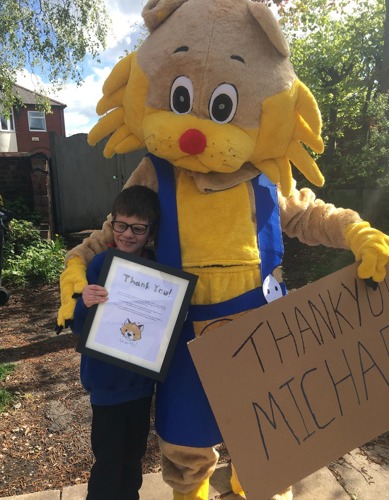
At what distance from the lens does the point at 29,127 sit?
2727cm

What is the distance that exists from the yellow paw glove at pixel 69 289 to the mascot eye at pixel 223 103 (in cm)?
76

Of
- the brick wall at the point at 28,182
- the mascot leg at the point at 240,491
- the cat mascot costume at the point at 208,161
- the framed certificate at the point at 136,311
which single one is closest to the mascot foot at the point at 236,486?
the mascot leg at the point at 240,491

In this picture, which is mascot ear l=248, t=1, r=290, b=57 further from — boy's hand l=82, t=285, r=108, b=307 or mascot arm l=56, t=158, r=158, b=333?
boy's hand l=82, t=285, r=108, b=307

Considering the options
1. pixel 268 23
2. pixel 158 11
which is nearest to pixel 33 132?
pixel 158 11

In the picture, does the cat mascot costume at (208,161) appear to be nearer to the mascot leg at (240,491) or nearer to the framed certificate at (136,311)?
the framed certificate at (136,311)

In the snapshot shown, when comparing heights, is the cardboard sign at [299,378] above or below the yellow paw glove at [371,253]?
below

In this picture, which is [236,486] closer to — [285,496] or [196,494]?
[285,496]

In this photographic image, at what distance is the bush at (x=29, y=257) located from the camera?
20.5 feet

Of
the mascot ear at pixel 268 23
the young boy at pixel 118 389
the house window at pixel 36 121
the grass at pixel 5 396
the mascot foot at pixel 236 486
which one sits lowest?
the grass at pixel 5 396

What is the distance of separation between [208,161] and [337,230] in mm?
651

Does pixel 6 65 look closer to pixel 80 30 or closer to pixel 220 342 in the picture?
pixel 80 30

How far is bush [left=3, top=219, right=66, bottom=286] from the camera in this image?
6.26m

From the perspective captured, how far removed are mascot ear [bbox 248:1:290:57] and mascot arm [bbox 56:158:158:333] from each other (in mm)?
671

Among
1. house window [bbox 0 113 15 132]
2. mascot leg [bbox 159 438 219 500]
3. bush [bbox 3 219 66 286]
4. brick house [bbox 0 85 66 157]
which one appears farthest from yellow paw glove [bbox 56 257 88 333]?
house window [bbox 0 113 15 132]
